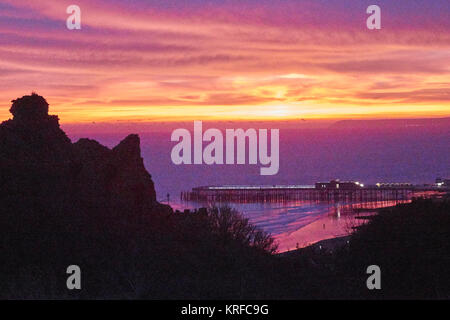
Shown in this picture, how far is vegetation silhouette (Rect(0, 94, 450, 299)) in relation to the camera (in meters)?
19.8

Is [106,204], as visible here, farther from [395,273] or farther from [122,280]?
[395,273]

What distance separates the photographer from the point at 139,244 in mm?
25500

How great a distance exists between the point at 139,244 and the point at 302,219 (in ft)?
193

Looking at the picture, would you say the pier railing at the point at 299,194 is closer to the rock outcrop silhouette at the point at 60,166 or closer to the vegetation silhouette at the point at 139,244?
the rock outcrop silhouette at the point at 60,166

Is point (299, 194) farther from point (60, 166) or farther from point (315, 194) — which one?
point (60, 166)

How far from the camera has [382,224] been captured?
2998 cm

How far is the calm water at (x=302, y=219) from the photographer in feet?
219

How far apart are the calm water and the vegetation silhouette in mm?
24148

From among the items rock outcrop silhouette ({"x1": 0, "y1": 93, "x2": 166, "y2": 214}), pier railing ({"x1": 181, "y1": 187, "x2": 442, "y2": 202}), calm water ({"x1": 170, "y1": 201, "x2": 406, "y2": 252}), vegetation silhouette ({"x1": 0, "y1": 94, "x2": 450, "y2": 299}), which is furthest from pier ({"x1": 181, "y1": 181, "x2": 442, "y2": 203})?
vegetation silhouette ({"x1": 0, "y1": 94, "x2": 450, "y2": 299})

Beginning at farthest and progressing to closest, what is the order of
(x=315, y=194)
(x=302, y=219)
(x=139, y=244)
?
(x=315, y=194) < (x=302, y=219) < (x=139, y=244)

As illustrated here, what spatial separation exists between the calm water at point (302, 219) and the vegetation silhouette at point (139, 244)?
79.2 feet

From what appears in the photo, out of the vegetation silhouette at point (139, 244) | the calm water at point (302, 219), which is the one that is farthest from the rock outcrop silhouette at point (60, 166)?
the calm water at point (302, 219)

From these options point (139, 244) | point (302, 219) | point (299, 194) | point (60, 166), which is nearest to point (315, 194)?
point (299, 194)

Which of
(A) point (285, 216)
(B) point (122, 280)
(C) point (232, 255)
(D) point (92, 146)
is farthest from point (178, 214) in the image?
(A) point (285, 216)
